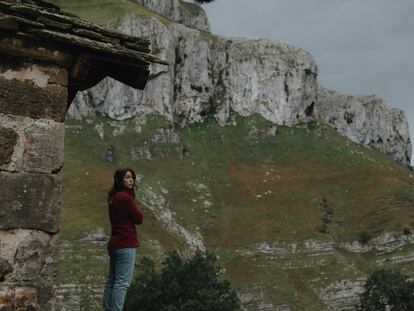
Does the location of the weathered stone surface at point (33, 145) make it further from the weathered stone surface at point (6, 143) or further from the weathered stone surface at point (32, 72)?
the weathered stone surface at point (32, 72)

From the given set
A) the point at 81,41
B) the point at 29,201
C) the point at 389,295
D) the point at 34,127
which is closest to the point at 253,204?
the point at 389,295

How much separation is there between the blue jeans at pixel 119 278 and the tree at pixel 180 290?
43727 mm

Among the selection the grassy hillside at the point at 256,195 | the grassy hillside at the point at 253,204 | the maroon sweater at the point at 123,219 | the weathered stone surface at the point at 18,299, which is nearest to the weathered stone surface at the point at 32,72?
the maroon sweater at the point at 123,219

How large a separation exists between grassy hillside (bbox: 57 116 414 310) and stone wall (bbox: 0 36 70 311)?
61249mm

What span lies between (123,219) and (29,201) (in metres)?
1.50

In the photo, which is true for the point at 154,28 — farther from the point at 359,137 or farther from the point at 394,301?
the point at 394,301

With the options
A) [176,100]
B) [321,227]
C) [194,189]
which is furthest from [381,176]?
[176,100]

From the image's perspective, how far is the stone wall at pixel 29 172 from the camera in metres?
7.89

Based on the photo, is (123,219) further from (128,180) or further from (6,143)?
(6,143)

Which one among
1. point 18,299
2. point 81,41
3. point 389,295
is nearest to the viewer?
point 18,299

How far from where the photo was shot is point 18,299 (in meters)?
7.79

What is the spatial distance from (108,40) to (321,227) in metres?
90.3

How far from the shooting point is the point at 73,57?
8.67 meters

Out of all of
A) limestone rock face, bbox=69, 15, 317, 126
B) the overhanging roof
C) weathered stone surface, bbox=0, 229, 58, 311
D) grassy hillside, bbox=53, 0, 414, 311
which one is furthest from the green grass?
weathered stone surface, bbox=0, 229, 58, 311
